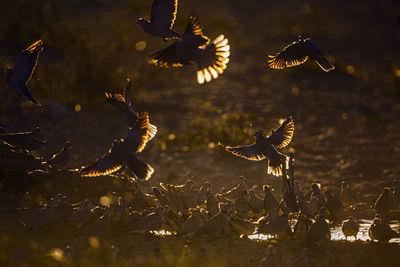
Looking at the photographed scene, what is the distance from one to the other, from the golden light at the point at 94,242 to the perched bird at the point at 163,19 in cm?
254

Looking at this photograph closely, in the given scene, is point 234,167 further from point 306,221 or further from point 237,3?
point 237,3

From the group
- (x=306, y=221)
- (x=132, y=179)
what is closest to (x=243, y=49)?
(x=132, y=179)

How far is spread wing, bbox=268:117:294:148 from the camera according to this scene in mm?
7555

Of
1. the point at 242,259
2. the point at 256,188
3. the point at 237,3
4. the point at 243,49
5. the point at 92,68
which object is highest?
the point at 242,259

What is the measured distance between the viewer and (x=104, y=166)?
21.4 feet

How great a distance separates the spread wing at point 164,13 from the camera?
7.42m

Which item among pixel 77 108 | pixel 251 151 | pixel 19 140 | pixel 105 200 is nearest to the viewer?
pixel 251 151

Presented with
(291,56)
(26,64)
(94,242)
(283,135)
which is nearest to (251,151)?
(283,135)

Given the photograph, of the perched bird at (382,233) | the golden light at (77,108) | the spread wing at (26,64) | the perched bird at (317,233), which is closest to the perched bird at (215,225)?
the perched bird at (317,233)

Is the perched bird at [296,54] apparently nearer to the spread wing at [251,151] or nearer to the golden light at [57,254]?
the spread wing at [251,151]

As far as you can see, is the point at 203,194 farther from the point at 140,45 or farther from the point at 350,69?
the point at 140,45

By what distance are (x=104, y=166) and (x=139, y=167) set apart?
14.6 inches

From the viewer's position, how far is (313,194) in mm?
8070

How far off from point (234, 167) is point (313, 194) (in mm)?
2810
